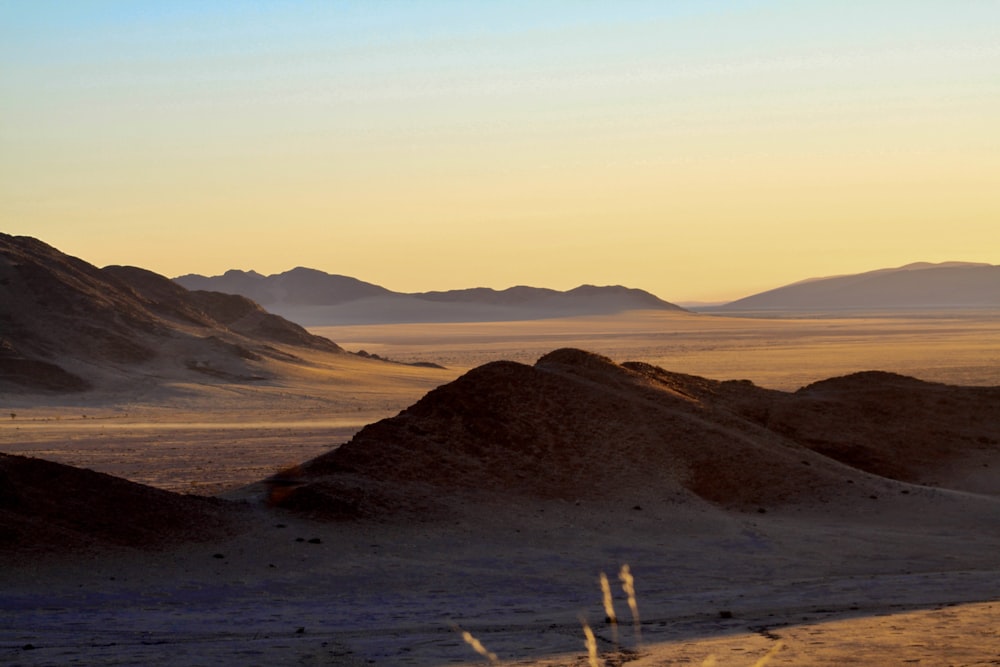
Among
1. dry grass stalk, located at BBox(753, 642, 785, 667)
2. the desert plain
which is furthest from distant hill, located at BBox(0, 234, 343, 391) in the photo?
dry grass stalk, located at BBox(753, 642, 785, 667)

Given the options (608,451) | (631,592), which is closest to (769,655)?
(631,592)

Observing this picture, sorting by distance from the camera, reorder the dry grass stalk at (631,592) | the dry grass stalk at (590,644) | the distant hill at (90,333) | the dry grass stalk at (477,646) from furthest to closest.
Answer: the distant hill at (90,333)
the dry grass stalk at (631,592)
the dry grass stalk at (477,646)
the dry grass stalk at (590,644)

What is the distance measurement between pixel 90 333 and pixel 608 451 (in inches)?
1372

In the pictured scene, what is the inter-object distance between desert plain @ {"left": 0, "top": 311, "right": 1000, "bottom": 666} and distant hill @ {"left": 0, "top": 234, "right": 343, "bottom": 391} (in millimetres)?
19726

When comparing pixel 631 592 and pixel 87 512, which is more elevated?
pixel 87 512

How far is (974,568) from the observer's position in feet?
47.8

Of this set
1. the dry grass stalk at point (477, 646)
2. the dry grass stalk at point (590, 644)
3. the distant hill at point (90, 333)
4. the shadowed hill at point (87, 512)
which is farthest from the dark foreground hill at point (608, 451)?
the distant hill at point (90, 333)

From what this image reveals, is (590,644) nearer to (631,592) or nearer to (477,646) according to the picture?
(477,646)

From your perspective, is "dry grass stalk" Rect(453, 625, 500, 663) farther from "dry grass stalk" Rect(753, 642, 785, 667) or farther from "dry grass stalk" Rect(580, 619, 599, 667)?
"dry grass stalk" Rect(753, 642, 785, 667)

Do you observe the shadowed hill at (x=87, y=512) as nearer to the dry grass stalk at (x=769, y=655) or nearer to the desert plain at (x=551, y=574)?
the desert plain at (x=551, y=574)

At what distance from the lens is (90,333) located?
163 feet

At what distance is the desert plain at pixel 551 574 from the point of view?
1064cm

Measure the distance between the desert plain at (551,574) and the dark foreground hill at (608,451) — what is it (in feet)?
0.31

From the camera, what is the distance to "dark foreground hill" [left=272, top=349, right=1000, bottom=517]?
1811cm
